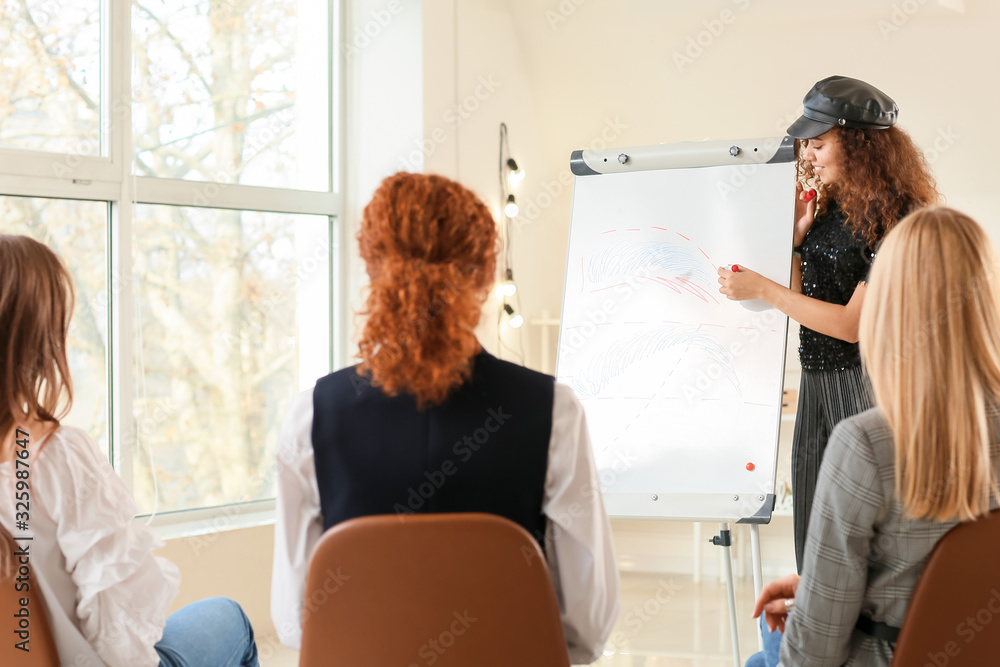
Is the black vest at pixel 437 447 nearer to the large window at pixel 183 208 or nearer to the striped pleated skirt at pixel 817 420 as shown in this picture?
the striped pleated skirt at pixel 817 420

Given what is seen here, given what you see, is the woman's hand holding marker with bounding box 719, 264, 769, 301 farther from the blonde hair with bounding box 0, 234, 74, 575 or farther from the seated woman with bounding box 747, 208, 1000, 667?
the blonde hair with bounding box 0, 234, 74, 575

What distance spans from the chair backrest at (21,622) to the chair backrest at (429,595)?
38cm

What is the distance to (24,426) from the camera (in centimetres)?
124

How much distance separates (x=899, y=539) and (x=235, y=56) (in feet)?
8.80

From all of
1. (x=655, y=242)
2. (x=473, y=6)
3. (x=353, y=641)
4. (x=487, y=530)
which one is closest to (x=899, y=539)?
(x=487, y=530)

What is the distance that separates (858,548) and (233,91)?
2.60 metres

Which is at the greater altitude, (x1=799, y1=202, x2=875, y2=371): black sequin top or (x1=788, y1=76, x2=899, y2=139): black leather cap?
(x1=788, y1=76, x2=899, y2=139): black leather cap

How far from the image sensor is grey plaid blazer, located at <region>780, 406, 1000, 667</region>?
3.48 feet

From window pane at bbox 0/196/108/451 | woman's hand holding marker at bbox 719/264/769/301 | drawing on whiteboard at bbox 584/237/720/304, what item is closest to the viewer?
woman's hand holding marker at bbox 719/264/769/301

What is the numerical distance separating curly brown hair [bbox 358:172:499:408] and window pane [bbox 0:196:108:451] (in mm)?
1766

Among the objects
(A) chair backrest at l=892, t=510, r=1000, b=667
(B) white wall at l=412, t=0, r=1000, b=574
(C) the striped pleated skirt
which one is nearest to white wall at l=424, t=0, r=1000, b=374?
(B) white wall at l=412, t=0, r=1000, b=574

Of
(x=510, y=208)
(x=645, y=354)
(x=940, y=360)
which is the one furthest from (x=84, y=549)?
(x=510, y=208)

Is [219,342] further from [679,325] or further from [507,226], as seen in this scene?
[679,325]

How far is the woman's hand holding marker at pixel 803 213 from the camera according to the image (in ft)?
7.32
